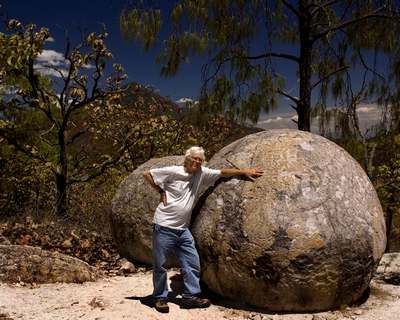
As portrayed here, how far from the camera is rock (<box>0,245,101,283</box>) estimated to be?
6.36 metres

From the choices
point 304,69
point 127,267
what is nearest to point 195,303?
point 127,267

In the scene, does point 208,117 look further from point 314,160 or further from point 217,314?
point 217,314

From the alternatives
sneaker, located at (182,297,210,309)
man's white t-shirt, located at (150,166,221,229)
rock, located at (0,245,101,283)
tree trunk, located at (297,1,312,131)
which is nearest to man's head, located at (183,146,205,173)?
man's white t-shirt, located at (150,166,221,229)

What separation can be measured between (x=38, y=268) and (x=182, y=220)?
8.07ft

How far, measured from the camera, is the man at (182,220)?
520 cm

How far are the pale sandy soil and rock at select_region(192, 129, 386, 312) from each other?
0.53ft

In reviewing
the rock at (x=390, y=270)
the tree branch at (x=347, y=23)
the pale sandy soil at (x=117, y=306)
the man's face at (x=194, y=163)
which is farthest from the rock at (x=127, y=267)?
the tree branch at (x=347, y=23)

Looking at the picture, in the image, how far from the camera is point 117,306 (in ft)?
17.3

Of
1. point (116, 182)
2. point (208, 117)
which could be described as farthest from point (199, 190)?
point (116, 182)

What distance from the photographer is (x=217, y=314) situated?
5.10 metres

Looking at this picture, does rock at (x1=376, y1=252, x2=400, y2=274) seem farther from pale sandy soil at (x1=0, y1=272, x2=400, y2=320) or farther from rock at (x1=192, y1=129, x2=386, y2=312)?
rock at (x1=192, y1=129, x2=386, y2=312)

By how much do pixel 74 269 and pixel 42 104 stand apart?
5.95 m

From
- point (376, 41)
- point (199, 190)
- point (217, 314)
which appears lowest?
point (217, 314)

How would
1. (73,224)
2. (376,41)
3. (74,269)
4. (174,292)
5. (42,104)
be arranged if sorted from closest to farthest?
(174,292)
(74,269)
(376,41)
(73,224)
(42,104)
